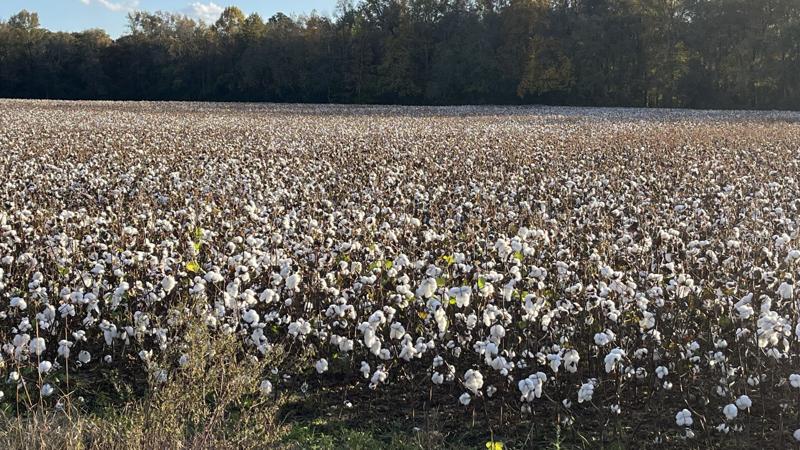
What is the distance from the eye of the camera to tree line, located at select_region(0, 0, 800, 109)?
2413 inches

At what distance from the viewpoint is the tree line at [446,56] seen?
61.3 meters

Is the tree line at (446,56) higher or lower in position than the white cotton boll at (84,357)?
higher

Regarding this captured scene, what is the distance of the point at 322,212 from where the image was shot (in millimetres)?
9414

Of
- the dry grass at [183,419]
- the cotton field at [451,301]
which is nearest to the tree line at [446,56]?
the cotton field at [451,301]

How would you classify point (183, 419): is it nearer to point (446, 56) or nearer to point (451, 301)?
point (451, 301)

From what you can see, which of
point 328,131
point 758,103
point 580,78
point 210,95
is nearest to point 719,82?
point 758,103

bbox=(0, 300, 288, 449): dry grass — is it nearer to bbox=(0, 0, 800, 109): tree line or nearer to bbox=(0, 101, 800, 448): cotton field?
bbox=(0, 101, 800, 448): cotton field

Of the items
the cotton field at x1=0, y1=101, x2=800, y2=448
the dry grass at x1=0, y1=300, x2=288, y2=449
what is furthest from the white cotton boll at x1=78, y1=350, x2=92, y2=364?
the dry grass at x1=0, y1=300, x2=288, y2=449

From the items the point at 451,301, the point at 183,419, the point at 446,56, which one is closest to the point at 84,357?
the point at 183,419

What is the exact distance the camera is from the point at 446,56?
7306 centimetres

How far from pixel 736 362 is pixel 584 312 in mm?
1113

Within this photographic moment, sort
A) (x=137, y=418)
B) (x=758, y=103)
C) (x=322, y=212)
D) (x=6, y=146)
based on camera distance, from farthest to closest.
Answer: (x=758, y=103) < (x=6, y=146) < (x=322, y=212) < (x=137, y=418)

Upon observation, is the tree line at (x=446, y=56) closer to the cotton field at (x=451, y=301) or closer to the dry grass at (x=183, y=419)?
the cotton field at (x=451, y=301)

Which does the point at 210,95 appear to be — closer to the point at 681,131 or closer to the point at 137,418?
the point at 681,131
